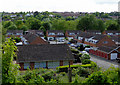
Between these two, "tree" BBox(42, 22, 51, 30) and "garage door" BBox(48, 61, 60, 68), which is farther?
"tree" BBox(42, 22, 51, 30)

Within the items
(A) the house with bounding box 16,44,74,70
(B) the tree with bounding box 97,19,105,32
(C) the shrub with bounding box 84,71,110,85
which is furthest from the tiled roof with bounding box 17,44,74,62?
(B) the tree with bounding box 97,19,105,32

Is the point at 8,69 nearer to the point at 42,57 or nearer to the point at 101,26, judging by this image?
the point at 42,57

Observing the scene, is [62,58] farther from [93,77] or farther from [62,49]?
[93,77]

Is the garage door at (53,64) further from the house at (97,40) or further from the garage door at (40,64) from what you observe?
the house at (97,40)

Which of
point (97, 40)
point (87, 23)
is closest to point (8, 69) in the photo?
point (97, 40)

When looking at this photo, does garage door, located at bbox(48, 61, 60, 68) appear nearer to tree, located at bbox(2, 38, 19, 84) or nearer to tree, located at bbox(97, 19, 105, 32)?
tree, located at bbox(2, 38, 19, 84)

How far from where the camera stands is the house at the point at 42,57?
26.2 metres

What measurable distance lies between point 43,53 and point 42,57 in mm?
950

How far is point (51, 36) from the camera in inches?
2724

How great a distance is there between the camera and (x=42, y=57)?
26859 millimetres

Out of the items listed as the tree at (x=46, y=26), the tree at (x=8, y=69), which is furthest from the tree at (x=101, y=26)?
the tree at (x=8, y=69)

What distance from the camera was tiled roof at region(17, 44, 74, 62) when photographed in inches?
1040

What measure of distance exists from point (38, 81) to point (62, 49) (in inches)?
709

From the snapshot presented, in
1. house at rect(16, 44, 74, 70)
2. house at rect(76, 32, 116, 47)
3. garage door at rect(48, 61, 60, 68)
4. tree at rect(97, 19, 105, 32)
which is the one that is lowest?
garage door at rect(48, 61, 60, 68)
